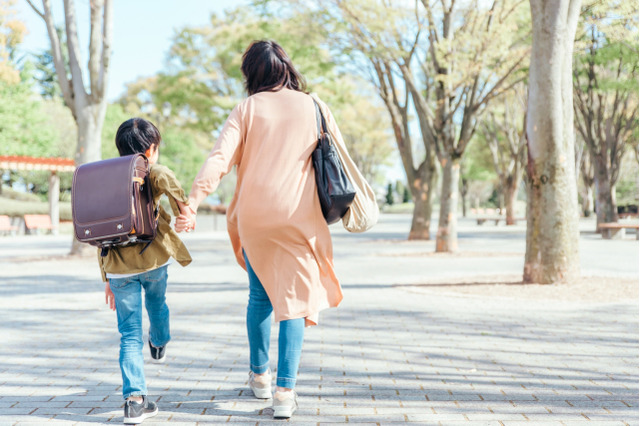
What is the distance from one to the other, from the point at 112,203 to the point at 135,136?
1.53ft

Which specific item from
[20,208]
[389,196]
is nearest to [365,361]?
[20,208]

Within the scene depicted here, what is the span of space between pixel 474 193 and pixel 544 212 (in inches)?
2721

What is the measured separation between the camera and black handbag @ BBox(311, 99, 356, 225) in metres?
3.35

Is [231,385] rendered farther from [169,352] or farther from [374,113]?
[374,113]

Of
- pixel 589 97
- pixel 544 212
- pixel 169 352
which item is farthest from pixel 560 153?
pixel 589 97

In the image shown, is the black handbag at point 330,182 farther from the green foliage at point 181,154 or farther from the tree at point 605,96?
the green foliage at point 181,154

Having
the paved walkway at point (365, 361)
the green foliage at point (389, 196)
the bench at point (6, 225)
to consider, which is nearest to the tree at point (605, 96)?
the paved walkway at point (365, 361)

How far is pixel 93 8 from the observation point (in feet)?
45.3

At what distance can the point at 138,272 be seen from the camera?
3.45 metres

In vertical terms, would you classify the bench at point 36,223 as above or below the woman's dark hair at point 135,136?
below

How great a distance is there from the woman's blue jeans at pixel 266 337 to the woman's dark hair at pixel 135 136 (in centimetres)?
82

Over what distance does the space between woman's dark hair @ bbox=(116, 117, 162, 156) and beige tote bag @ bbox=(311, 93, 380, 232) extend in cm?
93

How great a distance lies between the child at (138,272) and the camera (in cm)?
337

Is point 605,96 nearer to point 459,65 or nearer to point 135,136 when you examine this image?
point 459,65
